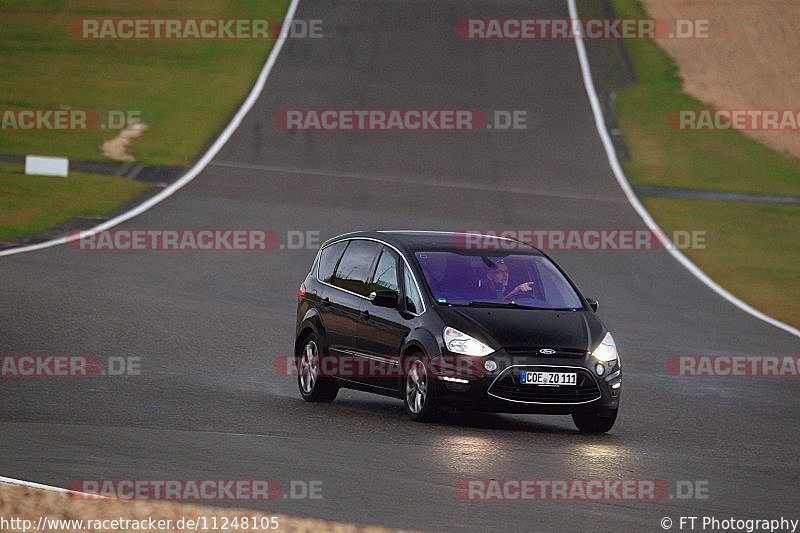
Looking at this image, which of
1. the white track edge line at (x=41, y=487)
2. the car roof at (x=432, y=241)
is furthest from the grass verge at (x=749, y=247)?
the white track edge line at (x=41, y=487)

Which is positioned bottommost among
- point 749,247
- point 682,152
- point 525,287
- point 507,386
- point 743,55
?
point 507,386

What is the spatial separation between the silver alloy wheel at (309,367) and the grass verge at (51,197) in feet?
33.7

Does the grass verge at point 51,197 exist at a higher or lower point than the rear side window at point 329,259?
higher

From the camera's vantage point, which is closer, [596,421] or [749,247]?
[596,421]

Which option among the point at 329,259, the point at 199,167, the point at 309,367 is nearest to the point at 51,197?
the point at 199,167

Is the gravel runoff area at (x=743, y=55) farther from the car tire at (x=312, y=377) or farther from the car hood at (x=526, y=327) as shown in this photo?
the car hood at (x=526, y=327)

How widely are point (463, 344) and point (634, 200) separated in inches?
719

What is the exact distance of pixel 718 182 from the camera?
33.2m

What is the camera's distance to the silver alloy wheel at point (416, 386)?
42.7 ft

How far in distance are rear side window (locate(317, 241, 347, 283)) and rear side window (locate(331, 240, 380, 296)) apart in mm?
128

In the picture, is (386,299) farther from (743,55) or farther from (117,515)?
(743,55)

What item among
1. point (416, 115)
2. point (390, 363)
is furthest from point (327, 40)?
point (390, 363)

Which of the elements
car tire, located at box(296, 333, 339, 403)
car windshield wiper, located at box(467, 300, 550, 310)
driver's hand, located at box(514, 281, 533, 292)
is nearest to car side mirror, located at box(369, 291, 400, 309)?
car windshield wiper, located at box(467, 300, 550, 310)

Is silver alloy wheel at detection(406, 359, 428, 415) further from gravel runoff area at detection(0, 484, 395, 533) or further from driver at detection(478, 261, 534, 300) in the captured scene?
gravel runoff area at detection(0, 484, 395, 533)
